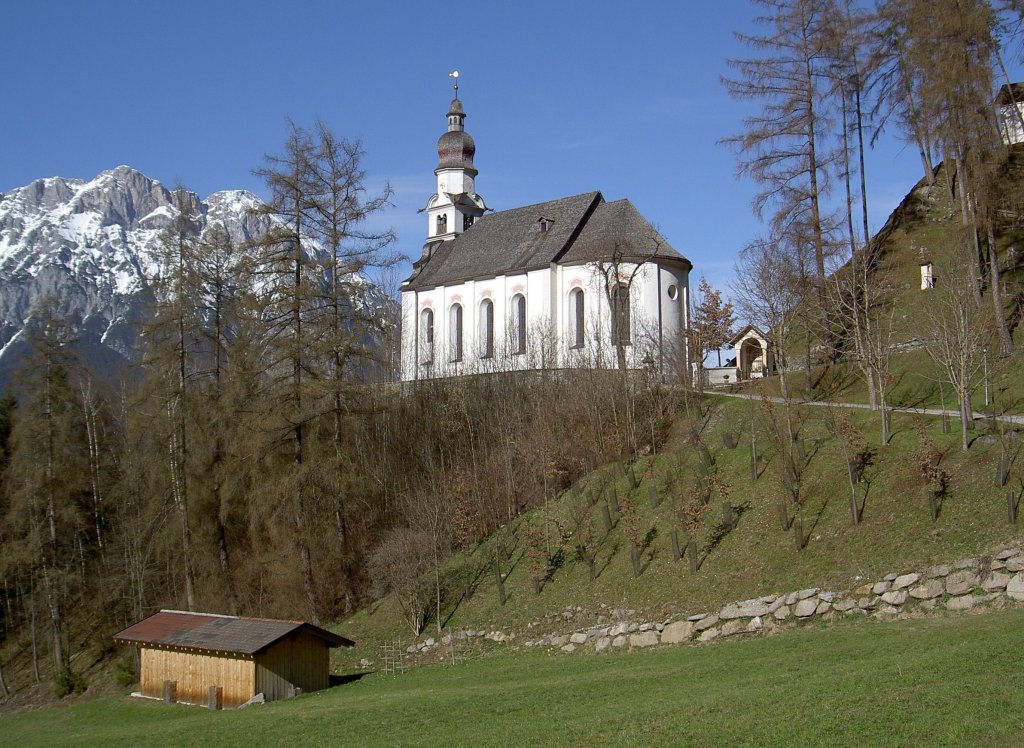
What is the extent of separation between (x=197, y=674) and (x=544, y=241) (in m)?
28.6

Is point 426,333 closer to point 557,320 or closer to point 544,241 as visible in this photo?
point 544,241

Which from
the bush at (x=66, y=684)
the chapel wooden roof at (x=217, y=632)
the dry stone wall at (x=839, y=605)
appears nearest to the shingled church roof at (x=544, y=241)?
the dry stone wall at (x=839, y=605)

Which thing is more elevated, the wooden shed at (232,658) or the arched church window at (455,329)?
the arched church window at (455,329)

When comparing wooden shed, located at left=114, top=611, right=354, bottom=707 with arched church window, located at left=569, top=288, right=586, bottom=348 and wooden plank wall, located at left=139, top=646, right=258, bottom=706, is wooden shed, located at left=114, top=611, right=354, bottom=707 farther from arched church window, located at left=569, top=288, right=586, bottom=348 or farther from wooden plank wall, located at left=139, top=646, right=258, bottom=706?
arched church window, located at left=569, top=288, right=586, bottom=348

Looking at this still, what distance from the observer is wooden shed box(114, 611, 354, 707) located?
22.3 m

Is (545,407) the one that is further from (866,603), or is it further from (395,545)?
(866,603)

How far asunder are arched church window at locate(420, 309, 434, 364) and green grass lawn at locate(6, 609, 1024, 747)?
27.5 meters

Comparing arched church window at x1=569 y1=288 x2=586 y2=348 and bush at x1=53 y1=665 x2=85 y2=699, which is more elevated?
arched church window at x1=569 y1=288 x2=586 y2=348

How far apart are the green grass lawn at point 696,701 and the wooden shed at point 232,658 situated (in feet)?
2.63

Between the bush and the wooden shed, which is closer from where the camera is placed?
the wooden shed

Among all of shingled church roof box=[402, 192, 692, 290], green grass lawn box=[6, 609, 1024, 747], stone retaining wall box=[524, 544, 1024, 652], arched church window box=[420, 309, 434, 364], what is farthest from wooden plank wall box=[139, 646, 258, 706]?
arched church window box=[420, 309, 434, 364]

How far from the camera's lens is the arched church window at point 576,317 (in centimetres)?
4369

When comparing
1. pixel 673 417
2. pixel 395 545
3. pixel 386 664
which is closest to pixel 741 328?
pixel 673 417

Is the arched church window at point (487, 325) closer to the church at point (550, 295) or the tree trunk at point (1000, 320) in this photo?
the church at point (550, 295)
